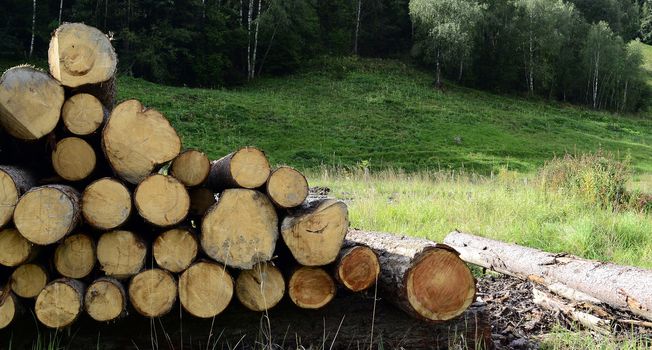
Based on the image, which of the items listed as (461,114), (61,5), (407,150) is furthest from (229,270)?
(61,5)

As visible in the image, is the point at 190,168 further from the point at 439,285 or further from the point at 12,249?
the point at 439,285

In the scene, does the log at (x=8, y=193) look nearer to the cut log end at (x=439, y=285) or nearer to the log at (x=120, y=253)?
the log at (x=120, y=253)

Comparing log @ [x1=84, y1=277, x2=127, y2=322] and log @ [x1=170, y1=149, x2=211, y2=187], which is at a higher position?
log @ [x1=170, y1=149, x2=211, y2=187]

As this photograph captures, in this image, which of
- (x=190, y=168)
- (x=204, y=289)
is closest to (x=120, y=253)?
(x=204, y=289)

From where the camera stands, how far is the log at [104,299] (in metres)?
3.11

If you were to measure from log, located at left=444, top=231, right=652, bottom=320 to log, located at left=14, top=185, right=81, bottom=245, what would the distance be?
11.8 ft

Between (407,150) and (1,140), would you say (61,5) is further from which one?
(1,140)

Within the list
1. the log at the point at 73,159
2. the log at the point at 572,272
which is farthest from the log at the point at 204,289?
the log at the point at 572,272

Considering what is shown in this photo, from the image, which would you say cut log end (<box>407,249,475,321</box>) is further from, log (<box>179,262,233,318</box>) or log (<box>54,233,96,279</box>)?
log (<box>54,233,96,279</box>)

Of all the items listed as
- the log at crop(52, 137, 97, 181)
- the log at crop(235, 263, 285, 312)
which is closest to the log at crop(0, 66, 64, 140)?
the log at crop(52, 137, 97, 181)

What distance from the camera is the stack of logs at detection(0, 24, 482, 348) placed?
3121 mm

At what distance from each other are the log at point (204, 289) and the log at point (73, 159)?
2.91 ft

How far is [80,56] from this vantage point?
336cm

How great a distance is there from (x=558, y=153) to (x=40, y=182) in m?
24.8
